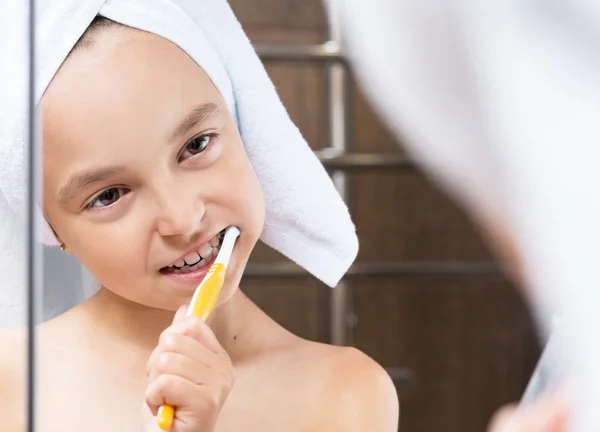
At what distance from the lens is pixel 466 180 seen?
12.7 inches

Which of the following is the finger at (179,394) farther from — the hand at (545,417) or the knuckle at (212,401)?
the hand at (545,417)

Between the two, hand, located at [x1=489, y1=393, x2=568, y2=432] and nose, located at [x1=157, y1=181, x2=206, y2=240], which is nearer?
hand, located at [x1=489, y1=393, x2=568, y2=432]

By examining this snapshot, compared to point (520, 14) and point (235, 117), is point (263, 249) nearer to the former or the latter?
A: point (235, 117)

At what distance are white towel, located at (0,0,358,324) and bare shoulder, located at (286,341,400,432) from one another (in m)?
0.05

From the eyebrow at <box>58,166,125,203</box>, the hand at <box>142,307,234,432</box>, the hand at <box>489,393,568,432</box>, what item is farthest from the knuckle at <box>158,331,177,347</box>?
the hand at <box>489,393,568,432</box>

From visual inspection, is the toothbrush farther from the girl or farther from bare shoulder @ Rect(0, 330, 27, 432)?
bare shoulder @ Rect(0, 330, 27, 432)

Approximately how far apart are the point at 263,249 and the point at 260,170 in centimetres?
5

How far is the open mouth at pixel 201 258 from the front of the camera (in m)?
0.50

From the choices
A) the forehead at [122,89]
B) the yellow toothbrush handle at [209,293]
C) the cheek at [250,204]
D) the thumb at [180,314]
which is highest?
the forehead at [122,89]

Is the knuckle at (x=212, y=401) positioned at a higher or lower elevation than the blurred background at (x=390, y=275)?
lower

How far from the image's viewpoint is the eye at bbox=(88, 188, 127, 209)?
0.50 meters

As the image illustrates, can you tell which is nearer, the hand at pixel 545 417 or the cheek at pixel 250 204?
the hand at pixel 545 417

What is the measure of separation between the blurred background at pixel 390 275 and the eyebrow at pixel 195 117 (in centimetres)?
5

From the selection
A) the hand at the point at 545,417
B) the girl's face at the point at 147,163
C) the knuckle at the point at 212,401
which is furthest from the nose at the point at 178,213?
the hand at the point at 545,417
